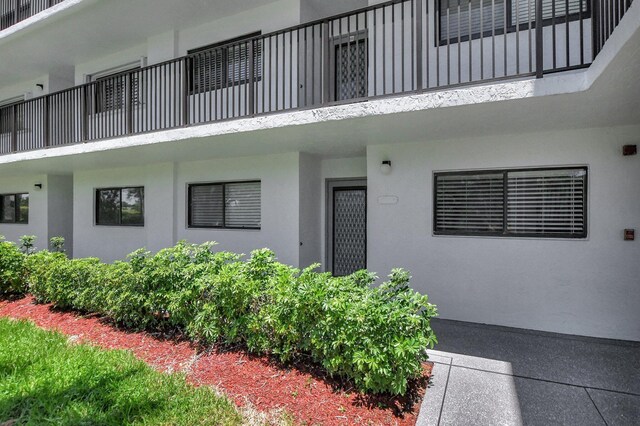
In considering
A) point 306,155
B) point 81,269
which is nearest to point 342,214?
point 306,155

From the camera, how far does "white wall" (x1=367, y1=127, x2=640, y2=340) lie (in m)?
4.88

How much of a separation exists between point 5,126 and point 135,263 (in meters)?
10.5

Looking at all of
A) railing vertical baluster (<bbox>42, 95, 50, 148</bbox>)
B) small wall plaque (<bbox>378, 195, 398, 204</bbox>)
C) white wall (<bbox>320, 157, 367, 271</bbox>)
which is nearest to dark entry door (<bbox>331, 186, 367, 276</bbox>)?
white wall (<bbox>320, 157, 367, 271</bbox>)

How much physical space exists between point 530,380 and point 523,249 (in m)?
2.19

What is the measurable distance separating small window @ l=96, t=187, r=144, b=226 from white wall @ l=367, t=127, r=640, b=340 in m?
6.69

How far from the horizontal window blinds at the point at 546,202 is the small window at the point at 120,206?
8895 millimetres

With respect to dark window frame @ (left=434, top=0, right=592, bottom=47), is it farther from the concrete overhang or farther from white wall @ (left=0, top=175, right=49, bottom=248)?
white wall @ (left=0, top=175, right=49, bottom=248)

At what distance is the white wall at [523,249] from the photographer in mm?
4879

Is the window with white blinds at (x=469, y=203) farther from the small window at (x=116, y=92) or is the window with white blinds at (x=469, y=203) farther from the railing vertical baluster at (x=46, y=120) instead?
the railing vertical baluster at (x=46, y=120)

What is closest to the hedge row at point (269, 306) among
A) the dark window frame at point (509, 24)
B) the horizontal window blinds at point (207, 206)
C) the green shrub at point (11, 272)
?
the green shrub at point (11, 272)

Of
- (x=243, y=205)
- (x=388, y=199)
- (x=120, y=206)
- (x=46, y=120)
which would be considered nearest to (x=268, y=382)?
(x=388, y=199)

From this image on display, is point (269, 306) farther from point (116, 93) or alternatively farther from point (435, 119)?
point (116, 93)

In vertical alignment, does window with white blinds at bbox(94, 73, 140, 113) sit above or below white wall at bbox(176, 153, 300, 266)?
above

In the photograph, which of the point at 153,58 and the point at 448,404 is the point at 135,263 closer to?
the point at 448,404
